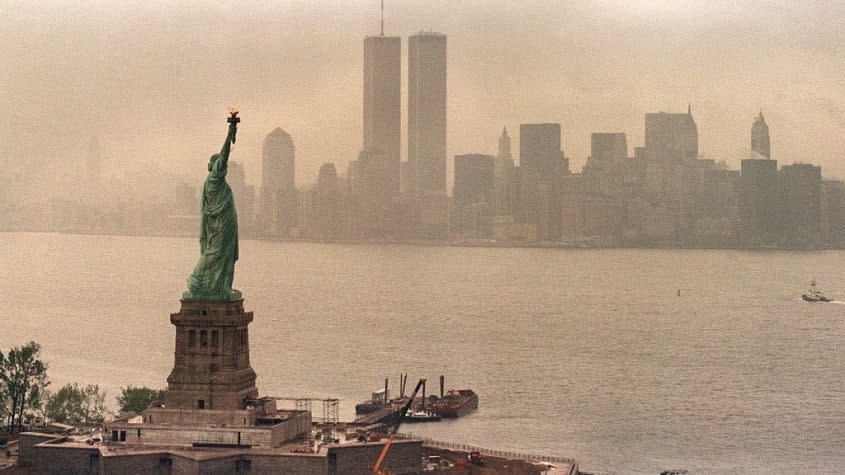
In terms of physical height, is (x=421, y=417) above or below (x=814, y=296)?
below

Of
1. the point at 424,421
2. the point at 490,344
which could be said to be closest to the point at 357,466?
the point at 424,421

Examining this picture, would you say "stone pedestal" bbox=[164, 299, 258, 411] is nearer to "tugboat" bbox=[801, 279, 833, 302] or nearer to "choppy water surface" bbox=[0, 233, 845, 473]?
"choppy water surface" bbox=[0, 233, 845, 473]

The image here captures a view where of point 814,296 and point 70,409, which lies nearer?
point 70,409

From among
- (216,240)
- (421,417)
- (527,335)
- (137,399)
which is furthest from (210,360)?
(527,335)

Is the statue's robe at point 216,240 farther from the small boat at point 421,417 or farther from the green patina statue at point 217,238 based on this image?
the small boat at point 421,417

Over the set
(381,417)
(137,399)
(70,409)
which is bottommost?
(381,417)

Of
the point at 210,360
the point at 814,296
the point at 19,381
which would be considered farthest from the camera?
the point at 814,296

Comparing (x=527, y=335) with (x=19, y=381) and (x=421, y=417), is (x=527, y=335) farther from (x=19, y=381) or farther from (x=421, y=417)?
(x=19, y=381)
